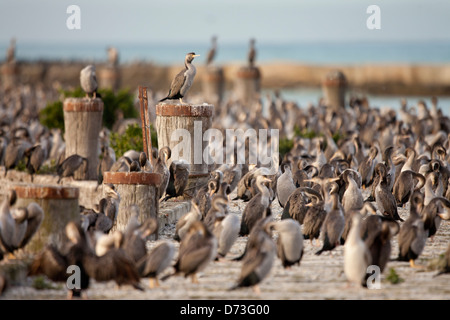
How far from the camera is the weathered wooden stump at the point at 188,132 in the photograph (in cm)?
1232

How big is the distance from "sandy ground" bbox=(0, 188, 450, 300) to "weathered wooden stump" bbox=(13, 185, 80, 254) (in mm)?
794

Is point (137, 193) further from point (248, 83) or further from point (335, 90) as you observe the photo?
point (248, 83)

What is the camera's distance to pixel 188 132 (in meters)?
12.4

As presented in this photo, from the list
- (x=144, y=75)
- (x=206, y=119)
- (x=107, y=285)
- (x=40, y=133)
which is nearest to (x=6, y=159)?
(x=40, y=133)

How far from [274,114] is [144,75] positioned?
34.6 m

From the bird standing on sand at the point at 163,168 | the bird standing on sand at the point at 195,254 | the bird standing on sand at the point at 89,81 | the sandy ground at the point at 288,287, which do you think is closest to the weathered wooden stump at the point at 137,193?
the bird standing on sand at the point at 163,168

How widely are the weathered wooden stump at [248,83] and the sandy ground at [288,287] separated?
22174 mm

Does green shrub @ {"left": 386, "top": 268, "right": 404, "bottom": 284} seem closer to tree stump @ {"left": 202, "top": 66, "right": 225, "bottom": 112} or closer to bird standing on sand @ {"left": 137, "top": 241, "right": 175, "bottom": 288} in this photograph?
bird standing on sand @ {"left": 137, "top": 241, "right": 175, "bottom": 288}

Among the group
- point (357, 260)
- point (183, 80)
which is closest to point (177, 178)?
point (183, 80)

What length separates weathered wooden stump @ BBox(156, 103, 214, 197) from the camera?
40.4 feet

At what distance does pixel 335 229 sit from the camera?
9.06 metres

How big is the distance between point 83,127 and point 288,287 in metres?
8.09

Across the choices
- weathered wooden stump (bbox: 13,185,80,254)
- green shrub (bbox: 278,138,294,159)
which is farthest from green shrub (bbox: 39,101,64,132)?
weathered wooden stump (bbox: 13,185,80,254)
